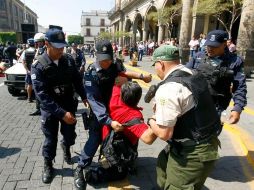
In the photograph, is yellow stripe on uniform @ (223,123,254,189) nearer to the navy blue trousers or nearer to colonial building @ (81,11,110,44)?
the navy blue trousers

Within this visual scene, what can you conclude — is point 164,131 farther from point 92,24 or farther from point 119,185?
point 92,24

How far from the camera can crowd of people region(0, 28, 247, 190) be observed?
207 centimetres

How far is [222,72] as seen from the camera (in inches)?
127

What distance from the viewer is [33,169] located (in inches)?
150

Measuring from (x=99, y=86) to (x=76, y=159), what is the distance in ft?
5.24

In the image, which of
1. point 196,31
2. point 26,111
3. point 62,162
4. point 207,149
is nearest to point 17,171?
point 62,162

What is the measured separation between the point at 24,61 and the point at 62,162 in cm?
454

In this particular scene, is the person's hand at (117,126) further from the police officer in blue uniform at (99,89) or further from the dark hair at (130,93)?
the dark hair at (130,93)

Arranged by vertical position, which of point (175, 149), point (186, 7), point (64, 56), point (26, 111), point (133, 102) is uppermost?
point (186, 7)

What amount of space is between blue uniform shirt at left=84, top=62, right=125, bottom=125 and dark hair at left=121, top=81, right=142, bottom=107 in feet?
0.93

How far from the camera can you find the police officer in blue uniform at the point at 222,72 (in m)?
3.25

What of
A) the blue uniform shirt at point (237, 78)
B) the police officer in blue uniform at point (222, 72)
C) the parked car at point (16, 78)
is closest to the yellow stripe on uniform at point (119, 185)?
the police officer in blue uniform at point (222, 72)

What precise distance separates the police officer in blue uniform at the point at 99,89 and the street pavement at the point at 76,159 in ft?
1.49

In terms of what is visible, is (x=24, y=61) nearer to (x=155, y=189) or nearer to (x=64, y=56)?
(x=64, y=56)
